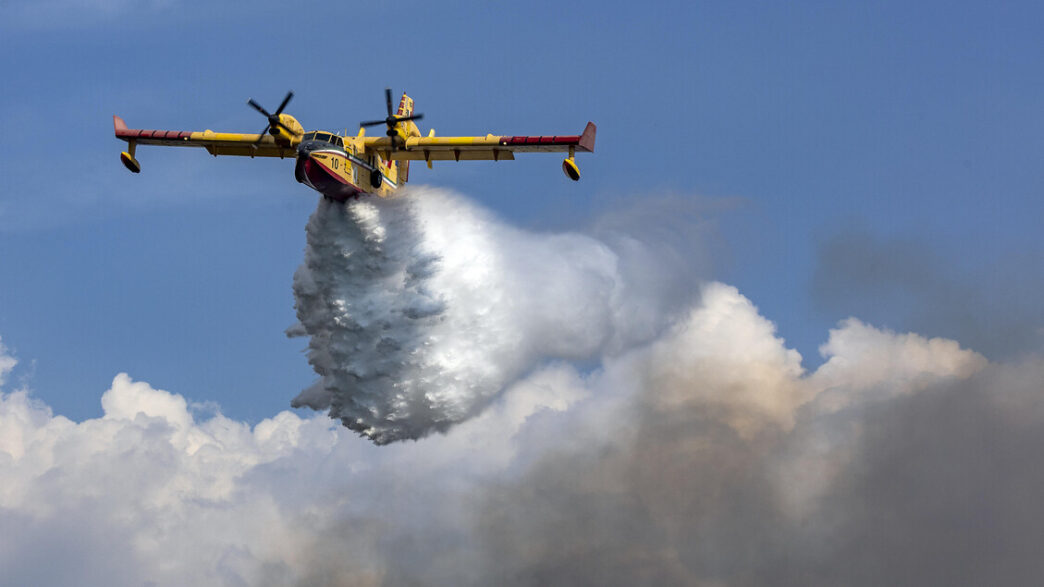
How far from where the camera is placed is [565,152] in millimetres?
50156

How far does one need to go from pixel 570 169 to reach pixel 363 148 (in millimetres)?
8355

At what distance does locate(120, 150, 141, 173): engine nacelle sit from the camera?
177 feet

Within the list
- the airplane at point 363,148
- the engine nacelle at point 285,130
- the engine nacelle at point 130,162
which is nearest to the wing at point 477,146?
the airplane at point 363,148

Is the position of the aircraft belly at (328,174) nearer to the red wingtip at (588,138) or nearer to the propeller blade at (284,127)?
the propeller blade at (284,127)

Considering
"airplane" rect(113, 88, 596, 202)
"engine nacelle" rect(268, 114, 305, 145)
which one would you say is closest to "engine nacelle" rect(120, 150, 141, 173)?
"airplane" rect(113, 88, 596, 202)

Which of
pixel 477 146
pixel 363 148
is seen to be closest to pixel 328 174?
pixel 363 148

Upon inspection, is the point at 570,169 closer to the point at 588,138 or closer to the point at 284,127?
the point at 588,138

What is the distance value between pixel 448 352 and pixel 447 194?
6887 mm

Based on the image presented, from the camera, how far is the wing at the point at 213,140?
2061 inches

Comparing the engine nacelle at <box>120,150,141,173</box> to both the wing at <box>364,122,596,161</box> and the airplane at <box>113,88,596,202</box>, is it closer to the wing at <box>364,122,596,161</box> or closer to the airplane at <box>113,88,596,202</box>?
the airplane at <box>113,88,596,202</box>

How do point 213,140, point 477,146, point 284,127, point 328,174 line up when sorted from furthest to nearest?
point 213,140 → point 477,146 → point 284,127 → point 328,174

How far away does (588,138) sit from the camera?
162 ft

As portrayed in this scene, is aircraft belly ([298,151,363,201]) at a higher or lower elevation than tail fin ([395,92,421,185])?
lower

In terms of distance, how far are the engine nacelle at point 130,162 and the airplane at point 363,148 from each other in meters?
0.10
